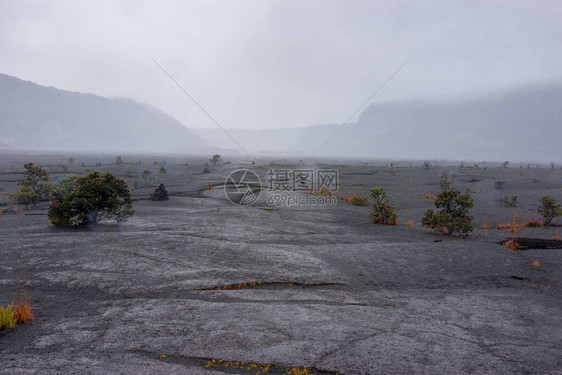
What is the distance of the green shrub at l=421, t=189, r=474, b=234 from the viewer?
13609mm

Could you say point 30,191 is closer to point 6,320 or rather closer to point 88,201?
point 88,201

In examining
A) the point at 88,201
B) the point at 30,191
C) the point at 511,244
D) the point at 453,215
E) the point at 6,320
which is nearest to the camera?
the point at 6,320

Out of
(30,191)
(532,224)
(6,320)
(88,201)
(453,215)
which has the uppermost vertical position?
(88,201)

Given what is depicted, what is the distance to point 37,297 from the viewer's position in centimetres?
667

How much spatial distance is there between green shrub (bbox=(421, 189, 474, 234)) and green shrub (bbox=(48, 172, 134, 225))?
47.8 feet

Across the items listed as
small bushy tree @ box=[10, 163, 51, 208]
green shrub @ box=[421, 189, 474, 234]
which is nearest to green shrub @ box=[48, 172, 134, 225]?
small bushy tree @ box=[10, 163, 51, 208]

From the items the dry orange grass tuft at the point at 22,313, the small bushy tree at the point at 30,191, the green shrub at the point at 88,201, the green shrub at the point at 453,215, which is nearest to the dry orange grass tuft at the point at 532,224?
the green shrub at the point at 453,215

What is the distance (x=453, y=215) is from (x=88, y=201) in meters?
16.7

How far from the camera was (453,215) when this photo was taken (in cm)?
1405

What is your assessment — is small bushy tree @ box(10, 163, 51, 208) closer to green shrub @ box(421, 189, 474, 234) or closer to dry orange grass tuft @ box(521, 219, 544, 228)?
green shrub @ box(421, 189, 474, 234)

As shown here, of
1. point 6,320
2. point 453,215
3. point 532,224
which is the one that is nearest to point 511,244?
point 453,215

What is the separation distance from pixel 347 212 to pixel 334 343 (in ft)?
48.7

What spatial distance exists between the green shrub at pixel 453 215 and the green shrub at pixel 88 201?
14.6 m

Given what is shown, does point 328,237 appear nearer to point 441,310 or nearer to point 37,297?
point 441,310
